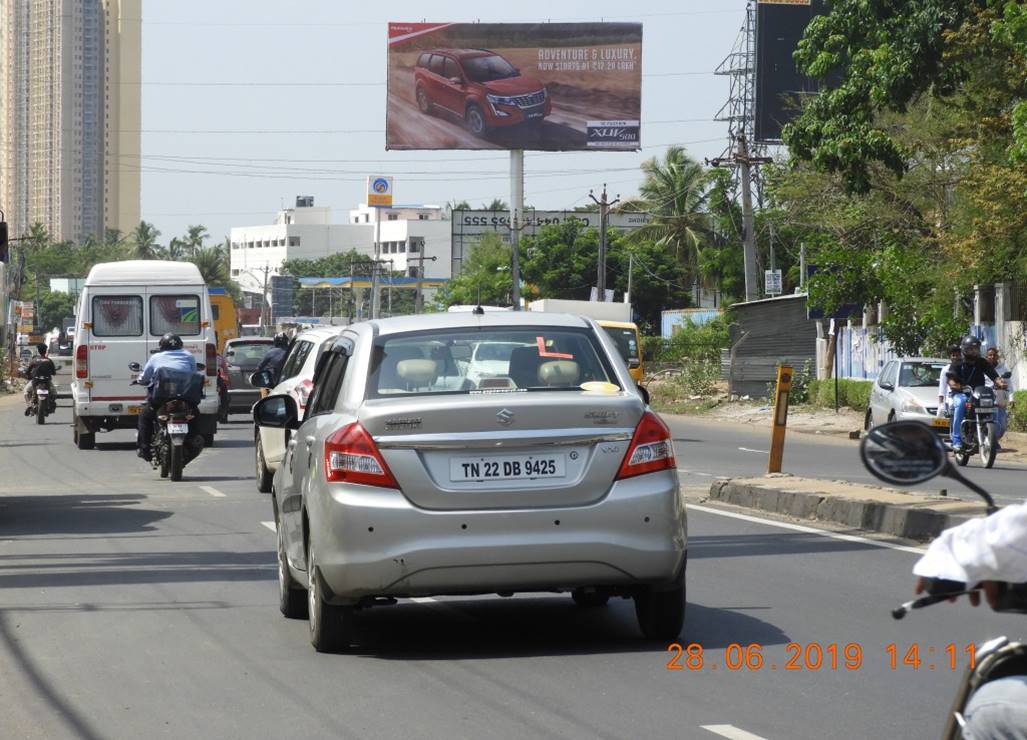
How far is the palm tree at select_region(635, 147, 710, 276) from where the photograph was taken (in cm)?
8744

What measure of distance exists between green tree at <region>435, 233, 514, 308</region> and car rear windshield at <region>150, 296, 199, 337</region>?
6038 cm

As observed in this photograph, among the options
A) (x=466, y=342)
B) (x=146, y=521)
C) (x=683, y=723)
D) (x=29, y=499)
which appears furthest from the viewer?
(x=29, y=499)

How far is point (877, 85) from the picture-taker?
87.5 feet

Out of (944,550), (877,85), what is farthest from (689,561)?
(877,85)

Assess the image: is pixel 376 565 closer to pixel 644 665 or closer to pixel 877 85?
pixel 644 665

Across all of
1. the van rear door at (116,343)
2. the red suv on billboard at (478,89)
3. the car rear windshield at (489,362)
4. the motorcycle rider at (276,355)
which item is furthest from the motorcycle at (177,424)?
the red suv on billboard at (478,89)

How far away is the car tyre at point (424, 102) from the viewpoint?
7050 cm

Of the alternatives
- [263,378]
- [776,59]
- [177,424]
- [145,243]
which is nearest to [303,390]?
[263,378]

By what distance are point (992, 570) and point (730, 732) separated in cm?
304

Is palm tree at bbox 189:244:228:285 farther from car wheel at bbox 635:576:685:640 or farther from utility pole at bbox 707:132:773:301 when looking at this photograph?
car wheel at bbox 635:576:685:640

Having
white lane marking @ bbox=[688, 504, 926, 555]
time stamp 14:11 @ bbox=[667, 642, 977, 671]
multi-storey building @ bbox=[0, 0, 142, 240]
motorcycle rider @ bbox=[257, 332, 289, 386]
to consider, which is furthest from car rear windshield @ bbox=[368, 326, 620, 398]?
multi-storey building @ bbox=[0, 0, 142, 240]

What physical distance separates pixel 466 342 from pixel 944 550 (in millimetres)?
5175

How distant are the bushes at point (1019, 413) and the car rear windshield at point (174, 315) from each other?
1442 centimetres

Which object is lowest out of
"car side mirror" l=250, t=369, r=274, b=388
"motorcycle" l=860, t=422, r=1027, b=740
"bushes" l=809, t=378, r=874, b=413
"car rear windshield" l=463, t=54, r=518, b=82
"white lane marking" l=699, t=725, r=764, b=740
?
"bushes" l=809, t=378, r=874, b=413
